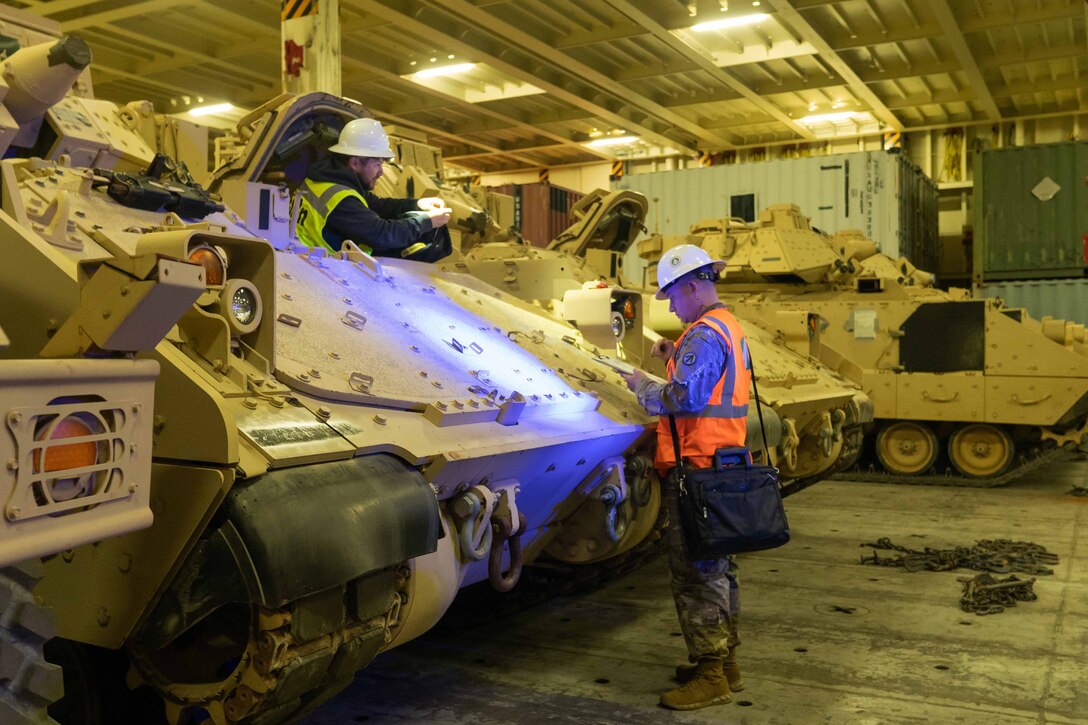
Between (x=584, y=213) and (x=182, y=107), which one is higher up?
(x=182, y=107)

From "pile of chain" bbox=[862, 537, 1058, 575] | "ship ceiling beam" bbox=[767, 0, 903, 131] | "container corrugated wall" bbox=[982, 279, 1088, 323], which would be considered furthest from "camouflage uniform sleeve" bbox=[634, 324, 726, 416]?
"container corrugated wall" bbox=[982, 279, 1088, 323]

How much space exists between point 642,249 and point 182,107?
8.20 metres

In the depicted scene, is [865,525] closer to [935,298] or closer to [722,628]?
[935,298]

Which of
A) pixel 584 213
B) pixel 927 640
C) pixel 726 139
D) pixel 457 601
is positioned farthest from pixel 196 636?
pixel 726 139

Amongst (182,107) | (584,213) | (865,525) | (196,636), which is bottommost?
(865,525)

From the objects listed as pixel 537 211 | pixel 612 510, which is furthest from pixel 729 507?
pixel 537 211

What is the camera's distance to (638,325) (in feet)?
19.7

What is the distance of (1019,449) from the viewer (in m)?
12.4

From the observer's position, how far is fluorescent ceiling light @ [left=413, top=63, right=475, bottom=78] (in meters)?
15.0

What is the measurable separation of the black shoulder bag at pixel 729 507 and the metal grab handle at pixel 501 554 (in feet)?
2.51

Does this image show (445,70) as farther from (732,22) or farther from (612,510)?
(612,510)

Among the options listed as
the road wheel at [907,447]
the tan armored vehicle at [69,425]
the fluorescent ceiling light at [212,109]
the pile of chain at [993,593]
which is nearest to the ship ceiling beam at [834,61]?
the road wheel at [907,447]

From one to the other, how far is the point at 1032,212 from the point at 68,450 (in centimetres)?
1704

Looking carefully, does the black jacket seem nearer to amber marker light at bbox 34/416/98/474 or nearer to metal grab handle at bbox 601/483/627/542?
metal grab handle at bbox 601/483/627/542
